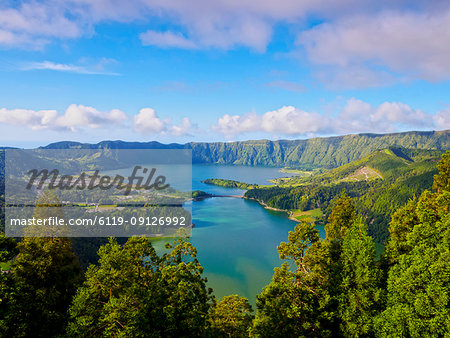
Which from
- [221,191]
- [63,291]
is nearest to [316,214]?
[221,191]

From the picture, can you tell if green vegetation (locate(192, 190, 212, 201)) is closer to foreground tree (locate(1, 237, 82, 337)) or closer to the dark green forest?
the dark green forest

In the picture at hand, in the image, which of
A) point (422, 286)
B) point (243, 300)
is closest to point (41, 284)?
point (243, 300)

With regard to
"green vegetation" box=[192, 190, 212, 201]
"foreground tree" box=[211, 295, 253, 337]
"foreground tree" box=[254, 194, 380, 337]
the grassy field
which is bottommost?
the grassy field

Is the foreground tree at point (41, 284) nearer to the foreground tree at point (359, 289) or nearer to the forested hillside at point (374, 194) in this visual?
the foreground tree at point (359, 289)

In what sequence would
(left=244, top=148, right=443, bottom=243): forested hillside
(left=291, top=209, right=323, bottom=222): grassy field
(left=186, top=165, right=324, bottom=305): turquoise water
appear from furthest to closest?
(left=291, top=209, right=323, bottom=222): grassy field < (left=244, top=148, right=443, bottom=243): forested hillside < (left=186, top=165, right=324, bottom=305): turquoise water

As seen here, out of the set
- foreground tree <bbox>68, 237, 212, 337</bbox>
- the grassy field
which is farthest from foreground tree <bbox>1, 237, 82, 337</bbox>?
the grassy field

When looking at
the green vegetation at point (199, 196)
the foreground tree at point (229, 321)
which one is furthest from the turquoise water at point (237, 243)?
the foreground tree at point (229, 321)
